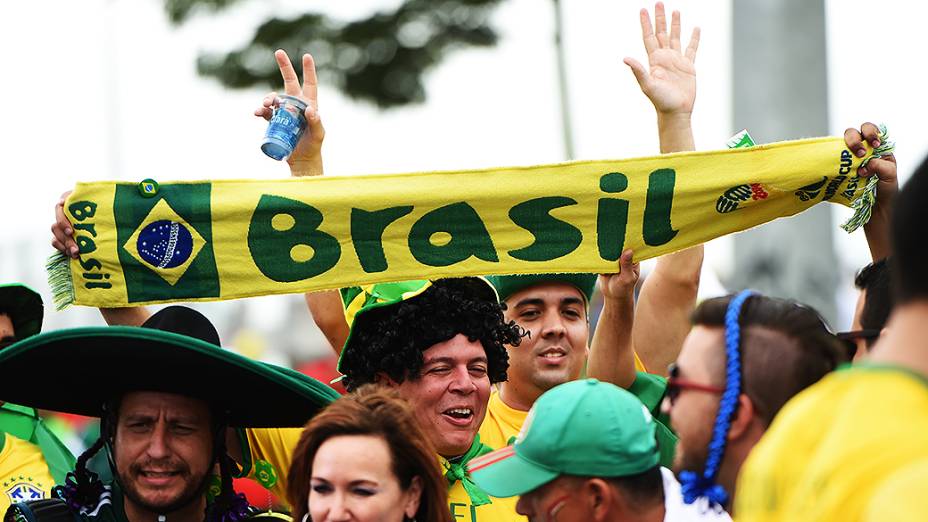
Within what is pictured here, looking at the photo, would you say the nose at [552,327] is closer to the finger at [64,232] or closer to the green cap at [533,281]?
the green cap at [533,281]

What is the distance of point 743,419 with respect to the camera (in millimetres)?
2994

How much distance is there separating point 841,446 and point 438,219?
9.68ft

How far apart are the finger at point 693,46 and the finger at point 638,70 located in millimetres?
269

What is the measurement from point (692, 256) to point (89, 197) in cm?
229

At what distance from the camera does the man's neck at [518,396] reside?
537 centimetres

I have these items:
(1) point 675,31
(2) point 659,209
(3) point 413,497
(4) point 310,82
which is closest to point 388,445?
(3) point 413,497

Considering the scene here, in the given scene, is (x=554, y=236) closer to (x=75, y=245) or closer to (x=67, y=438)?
(x=75, y=245)

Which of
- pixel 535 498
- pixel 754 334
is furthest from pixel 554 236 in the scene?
pixel 754 334

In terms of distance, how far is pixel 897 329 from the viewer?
2145 mm

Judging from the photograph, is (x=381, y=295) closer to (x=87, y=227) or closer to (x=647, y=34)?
(x=87, y=227)

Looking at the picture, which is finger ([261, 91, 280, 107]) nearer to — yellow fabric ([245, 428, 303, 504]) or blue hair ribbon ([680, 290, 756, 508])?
yellow fabric ([245, 428, 303, 504])

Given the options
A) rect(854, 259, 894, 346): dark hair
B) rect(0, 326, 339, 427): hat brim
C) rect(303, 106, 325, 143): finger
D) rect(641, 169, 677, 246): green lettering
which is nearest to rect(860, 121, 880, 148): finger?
rect(854, 259, 894, 346): dark hair

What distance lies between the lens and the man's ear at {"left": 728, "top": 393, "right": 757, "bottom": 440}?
2.99 metres

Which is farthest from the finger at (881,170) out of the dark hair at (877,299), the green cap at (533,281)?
the green cap at (533,281)
